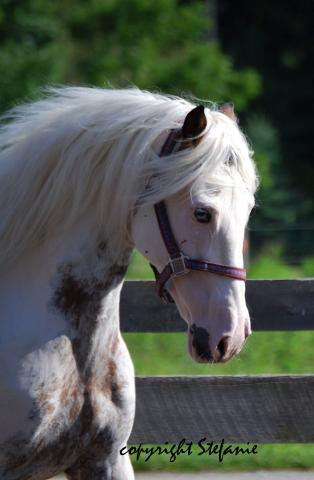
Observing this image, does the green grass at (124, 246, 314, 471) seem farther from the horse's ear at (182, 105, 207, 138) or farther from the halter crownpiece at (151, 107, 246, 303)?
the horse's ear at (182, 105, 207, 138)

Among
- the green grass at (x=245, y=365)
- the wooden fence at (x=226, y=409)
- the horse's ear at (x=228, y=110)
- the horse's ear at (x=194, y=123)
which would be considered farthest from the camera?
the green grass at (x=245, y=365)

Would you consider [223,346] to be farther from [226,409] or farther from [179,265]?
[226,409]

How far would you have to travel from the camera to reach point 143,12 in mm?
20641

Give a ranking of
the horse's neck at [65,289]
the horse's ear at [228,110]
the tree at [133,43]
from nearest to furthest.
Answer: the horse's neck at [65,289] < the horse's ear at [228,110] < the tree at [133,43]

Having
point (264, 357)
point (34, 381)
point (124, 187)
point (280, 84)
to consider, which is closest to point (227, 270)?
point (124, 187)

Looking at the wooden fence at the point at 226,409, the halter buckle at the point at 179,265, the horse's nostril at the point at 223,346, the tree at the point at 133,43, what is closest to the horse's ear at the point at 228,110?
the halter buckle at the point at 179,265

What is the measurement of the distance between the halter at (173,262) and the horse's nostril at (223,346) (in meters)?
0.19

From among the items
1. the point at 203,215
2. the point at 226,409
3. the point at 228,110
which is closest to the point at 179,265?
the point at 203,215

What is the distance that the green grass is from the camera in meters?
5.31

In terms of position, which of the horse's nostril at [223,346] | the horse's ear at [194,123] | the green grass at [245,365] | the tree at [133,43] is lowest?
the tree at [133,43]

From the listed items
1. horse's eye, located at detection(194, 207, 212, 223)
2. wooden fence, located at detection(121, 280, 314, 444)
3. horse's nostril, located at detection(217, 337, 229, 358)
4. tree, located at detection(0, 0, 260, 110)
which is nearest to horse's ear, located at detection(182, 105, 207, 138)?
horse's eye, located at detection(194, 207, 212, 223)

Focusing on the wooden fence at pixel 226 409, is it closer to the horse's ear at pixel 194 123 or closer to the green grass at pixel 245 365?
the green grass at pixel 245 365

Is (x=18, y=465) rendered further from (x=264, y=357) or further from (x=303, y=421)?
(x=264, y=357)

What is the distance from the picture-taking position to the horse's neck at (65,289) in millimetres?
3199
